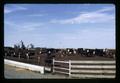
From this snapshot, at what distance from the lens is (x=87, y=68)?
4.81 meters

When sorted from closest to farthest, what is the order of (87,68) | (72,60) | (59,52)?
(59,52) < (72,60) < (87,68)

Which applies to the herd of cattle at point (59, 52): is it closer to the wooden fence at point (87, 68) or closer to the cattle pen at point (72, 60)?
the cattle pen at point (72, 60)

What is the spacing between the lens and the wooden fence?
439 centimetres

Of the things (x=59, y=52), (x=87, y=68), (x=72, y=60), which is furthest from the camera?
(x=87, y=68)

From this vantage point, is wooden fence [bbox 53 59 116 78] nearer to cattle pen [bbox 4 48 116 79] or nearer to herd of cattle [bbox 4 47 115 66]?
cattle pen [bbox 4 48 116 79]

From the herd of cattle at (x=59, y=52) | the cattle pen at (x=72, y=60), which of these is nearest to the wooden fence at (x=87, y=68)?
the cattle pen at (x=72, y=60)

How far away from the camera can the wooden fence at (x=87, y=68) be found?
14.4ft

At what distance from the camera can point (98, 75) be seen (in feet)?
14.5

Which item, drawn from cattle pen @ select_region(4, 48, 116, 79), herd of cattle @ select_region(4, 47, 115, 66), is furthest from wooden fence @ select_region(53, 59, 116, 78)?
herd of cattle @ select_region(4, 47, 115, 66)

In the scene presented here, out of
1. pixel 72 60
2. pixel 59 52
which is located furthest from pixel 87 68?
pixel 59 52

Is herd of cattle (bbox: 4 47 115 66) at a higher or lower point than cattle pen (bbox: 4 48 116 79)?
higher

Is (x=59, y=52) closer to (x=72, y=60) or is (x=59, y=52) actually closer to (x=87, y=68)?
(x=72, y=60)
